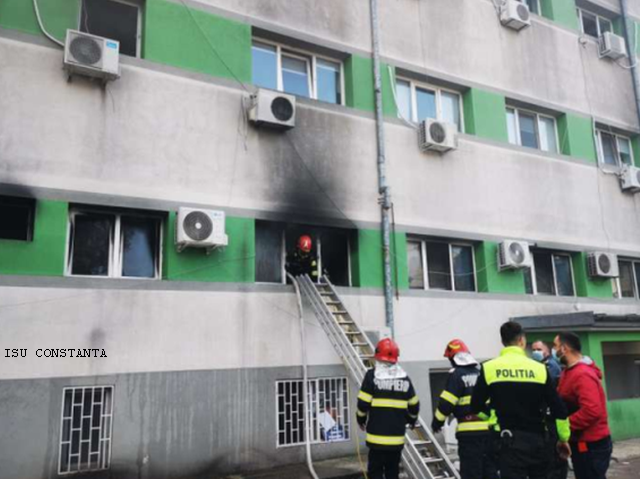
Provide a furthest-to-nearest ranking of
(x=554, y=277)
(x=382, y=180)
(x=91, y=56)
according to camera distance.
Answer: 1. (x=554, y=277)
2. (x=382, y=180)
3. (x=91, y=56)

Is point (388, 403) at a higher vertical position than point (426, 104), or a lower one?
lower

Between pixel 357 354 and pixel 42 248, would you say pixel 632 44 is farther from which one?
pixel 42 248

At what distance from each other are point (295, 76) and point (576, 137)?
314 inches

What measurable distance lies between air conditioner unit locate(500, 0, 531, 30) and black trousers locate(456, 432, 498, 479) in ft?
36.0

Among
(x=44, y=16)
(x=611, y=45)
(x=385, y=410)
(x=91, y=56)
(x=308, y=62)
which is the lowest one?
(x=385, y=410)

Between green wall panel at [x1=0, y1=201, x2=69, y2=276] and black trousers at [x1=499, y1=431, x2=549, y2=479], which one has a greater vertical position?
green wall panel at [x1=0, y1=201, x2=69, y2=276]

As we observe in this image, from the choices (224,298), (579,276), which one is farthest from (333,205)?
(579,276)

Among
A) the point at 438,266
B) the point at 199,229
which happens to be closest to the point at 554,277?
the point at 438,266

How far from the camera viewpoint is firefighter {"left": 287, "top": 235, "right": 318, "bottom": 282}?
945 cm

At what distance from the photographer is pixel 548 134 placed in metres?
14.7

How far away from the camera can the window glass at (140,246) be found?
8562 millimetres

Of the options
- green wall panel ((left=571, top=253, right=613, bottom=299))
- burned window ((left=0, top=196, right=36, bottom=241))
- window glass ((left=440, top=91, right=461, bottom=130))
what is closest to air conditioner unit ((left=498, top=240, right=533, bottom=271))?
green wall panel ((left=571, top=253, right=613, bottom=299))

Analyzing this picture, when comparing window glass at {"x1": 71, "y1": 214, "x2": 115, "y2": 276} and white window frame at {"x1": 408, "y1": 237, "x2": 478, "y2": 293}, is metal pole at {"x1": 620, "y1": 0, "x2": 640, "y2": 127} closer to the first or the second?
white window frame at {"x1": 408, "y1": 237, "x2": 478, "y2": 293}

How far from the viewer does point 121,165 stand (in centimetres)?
847
